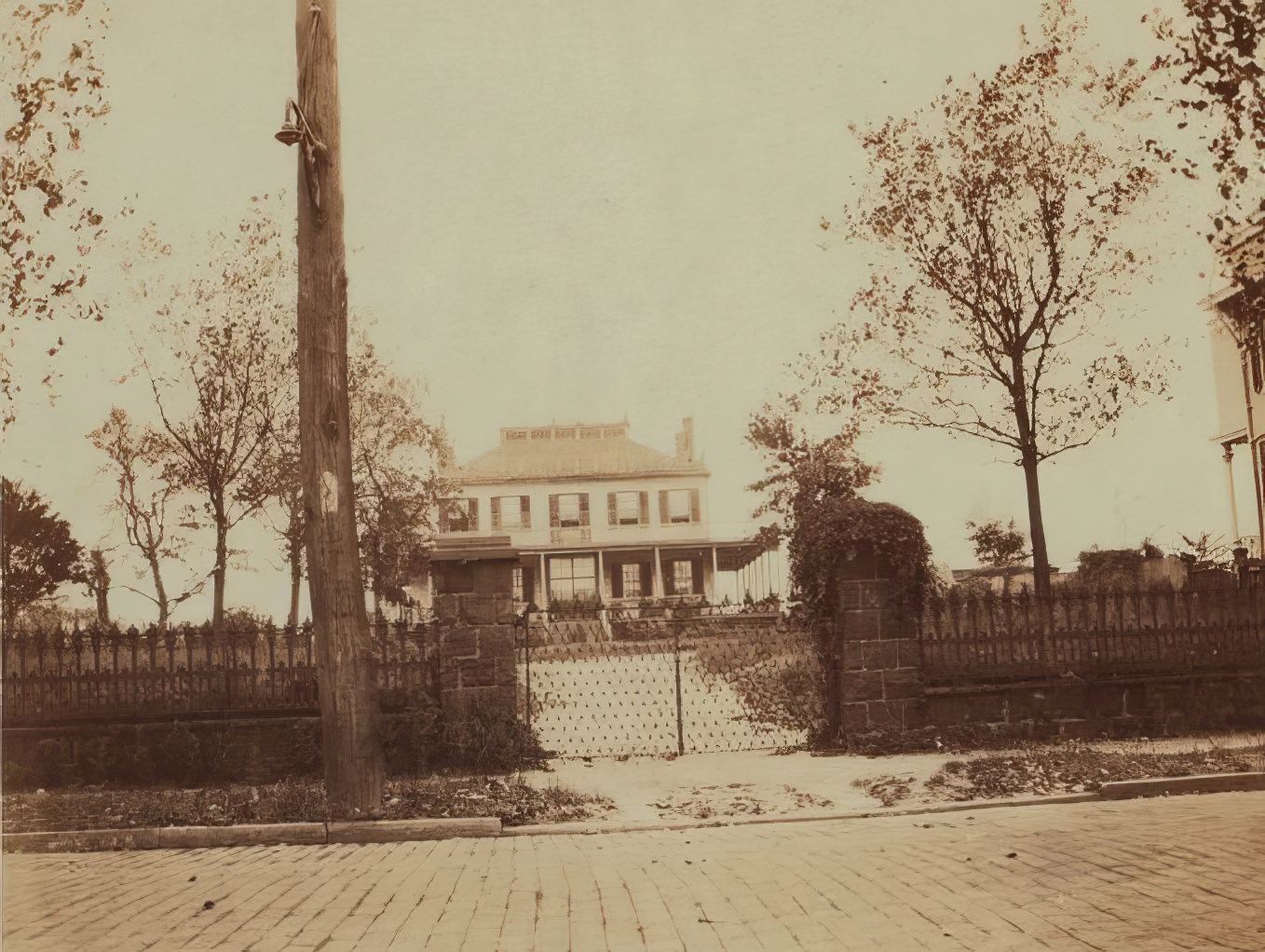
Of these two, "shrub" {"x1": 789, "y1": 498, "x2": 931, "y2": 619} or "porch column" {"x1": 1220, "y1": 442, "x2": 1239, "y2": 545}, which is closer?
"porch column" {"x1": 1220, "y1": 442, "x2": 1239, "y2": 545}

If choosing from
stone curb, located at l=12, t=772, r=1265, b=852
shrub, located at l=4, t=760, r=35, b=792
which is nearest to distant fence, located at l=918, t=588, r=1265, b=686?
stone curb, located at l=12, t=772, r=1265, b=852

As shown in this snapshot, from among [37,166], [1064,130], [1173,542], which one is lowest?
[1173,542]

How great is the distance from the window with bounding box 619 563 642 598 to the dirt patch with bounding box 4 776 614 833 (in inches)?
829

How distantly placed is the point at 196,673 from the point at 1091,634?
7.70m

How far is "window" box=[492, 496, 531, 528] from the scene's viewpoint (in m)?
15.0

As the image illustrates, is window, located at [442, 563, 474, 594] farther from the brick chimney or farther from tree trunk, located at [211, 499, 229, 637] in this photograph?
the brick chimney

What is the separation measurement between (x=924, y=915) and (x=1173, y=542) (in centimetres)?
673

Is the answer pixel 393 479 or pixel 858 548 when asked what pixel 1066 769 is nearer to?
pixel 858 548

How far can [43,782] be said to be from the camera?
882 centimetres

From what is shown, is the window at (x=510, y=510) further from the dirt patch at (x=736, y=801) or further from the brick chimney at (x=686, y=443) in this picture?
the dirt patch at (x=736, y=801)

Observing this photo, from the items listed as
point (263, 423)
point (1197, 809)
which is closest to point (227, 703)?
point (263, 423)

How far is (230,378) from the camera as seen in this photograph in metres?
12.1

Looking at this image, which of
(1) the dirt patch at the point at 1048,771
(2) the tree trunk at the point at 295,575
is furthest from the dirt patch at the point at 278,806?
(1) the dirt patch at the point at 1048,771

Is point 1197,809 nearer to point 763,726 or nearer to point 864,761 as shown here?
point 864,761
